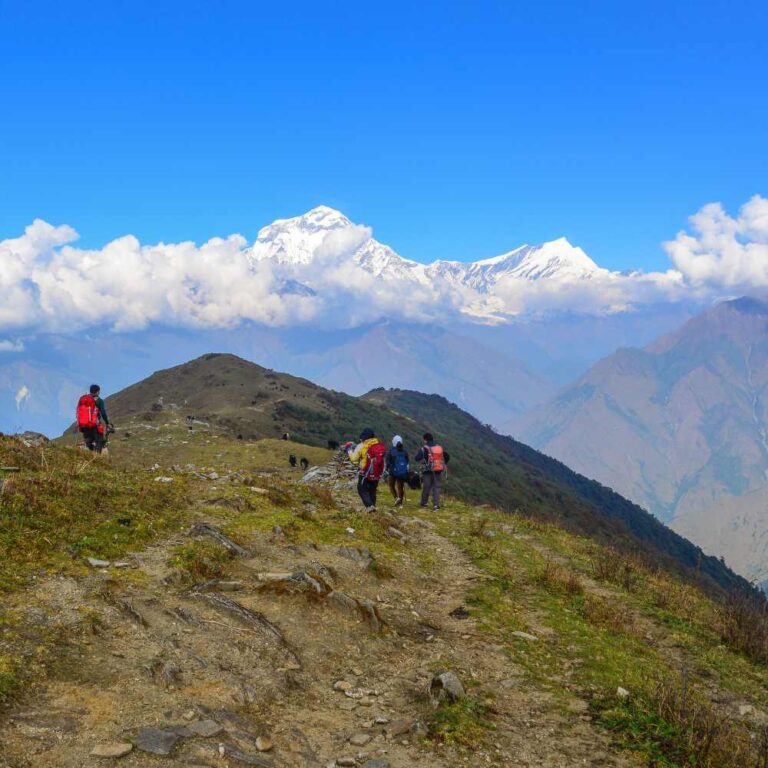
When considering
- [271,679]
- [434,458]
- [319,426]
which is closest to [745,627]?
[271,679]

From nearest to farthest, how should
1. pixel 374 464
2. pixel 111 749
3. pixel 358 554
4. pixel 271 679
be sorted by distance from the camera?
1. pixel 111 749
2. pixel 271 679
3. pixel 358 554
4. pixel 374 464

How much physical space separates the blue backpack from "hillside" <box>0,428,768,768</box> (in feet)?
17.5

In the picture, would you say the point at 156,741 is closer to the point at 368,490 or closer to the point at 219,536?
the point at 219,536

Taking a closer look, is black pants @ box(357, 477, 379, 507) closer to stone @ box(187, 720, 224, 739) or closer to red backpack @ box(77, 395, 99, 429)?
red backpack @ box(77, 395, 99, 429)

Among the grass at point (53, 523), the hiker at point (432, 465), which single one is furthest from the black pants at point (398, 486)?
the grass at point (53, 523)

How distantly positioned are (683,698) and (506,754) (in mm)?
2424

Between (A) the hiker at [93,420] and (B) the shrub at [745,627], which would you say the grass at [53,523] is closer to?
(A) the hiker at [93,420]

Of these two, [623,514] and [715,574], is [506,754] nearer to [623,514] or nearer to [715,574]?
[715,574]

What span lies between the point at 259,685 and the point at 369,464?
11519 millimetres

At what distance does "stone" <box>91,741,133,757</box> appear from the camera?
18.9 feet

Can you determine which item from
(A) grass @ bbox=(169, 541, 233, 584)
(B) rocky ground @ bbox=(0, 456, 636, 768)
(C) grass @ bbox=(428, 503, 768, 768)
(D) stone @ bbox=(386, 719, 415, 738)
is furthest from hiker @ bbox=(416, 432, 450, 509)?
(D) stone @ bbox=(386, 719, 415, 738)

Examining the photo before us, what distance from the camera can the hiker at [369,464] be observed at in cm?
1912

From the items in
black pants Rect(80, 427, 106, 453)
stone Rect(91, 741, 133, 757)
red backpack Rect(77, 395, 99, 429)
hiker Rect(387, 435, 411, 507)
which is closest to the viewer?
stone Rect(91, 741, 133, 757)

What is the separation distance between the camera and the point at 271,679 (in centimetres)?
795
